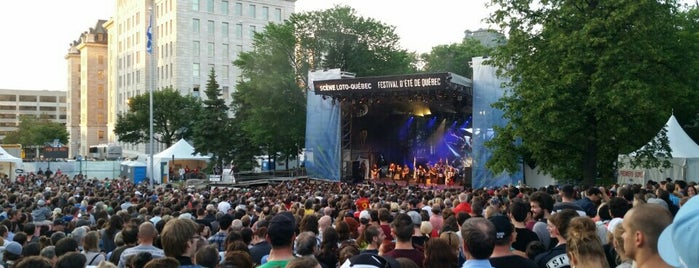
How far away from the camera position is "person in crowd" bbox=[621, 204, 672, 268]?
2.50m

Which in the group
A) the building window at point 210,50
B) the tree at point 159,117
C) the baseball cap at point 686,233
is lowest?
the baseball cap at point 686,233

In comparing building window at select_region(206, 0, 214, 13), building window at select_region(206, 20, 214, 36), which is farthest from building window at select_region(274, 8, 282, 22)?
building window at select_region(206, 20, 214, 36)

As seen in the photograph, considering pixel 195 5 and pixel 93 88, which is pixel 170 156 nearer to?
pixel 195 5

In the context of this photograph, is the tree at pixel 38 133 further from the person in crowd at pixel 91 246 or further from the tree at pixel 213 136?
the person in crowd at pixel 91 246

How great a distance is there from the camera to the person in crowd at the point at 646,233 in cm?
250

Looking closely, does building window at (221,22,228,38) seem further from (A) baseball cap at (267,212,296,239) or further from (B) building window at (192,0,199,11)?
(A) baseball cap at (267,212,296,239)

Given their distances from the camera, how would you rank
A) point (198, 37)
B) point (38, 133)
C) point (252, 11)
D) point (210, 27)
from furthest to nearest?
point (38, 133), point (252, 11), point (210, 27), point (198, 37)

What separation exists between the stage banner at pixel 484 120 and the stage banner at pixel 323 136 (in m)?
8.38

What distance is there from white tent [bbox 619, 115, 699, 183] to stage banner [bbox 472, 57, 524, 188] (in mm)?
5779

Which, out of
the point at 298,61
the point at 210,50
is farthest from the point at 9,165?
the point at 210,50

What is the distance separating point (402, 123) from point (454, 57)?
89.7 ft

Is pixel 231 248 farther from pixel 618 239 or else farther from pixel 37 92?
pixel 37 92

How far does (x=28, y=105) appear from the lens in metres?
166

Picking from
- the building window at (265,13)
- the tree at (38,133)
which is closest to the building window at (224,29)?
the building window at (265,13)
